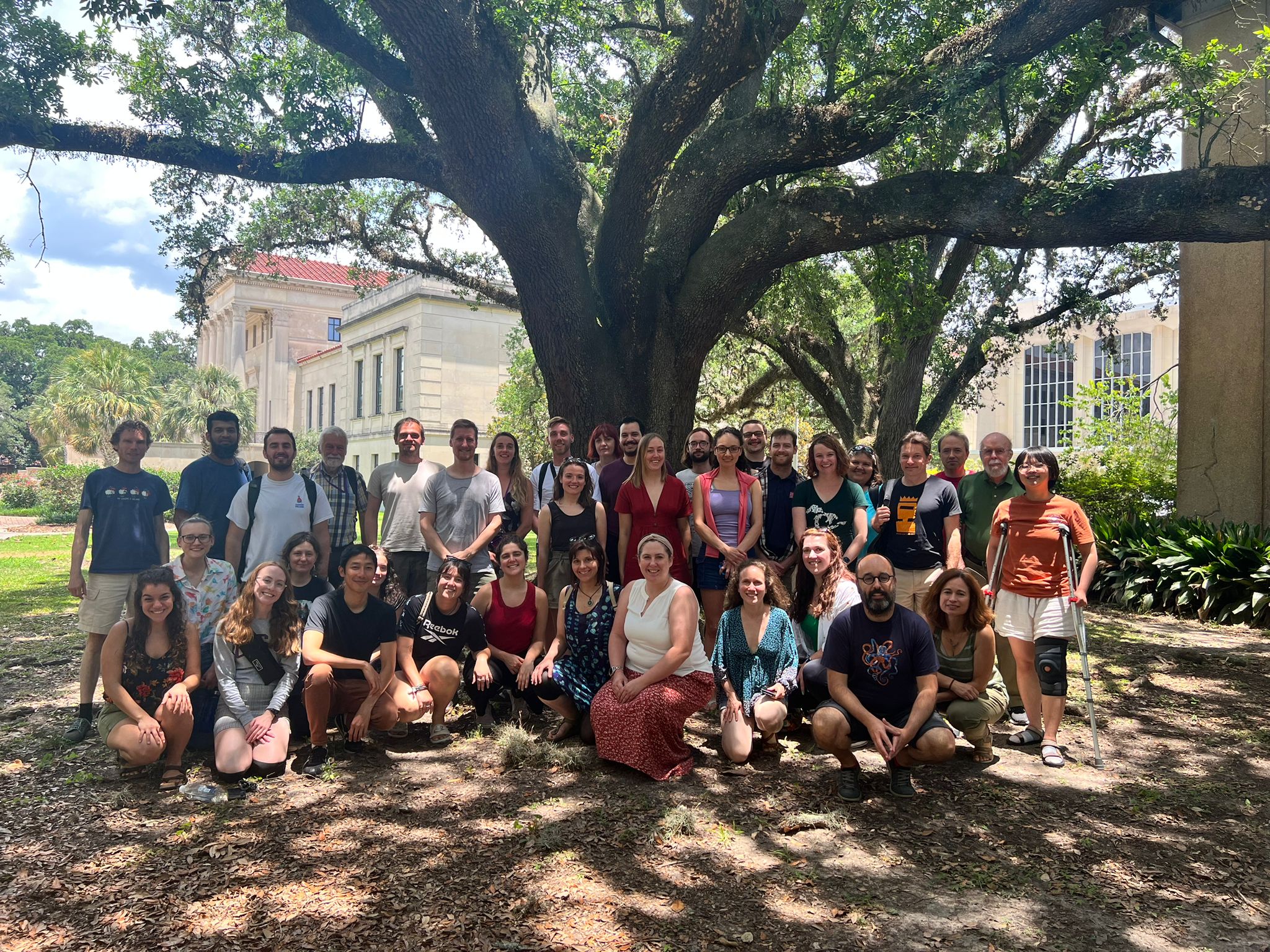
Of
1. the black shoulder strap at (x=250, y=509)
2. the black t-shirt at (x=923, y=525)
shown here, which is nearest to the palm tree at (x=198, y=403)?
the black shoulder strap at (x=250, y=509)

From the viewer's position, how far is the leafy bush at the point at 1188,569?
10031 millimetres

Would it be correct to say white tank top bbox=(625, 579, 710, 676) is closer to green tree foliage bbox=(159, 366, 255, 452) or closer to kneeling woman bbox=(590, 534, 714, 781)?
kneeling woman bbox=(590, 534, 714, 781)

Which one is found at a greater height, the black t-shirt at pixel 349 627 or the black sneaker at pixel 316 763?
the black t-shirt at pixel 349 627

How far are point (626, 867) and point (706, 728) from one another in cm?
209

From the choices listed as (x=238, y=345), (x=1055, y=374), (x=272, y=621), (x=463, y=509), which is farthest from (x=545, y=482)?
(x=238, y=345)

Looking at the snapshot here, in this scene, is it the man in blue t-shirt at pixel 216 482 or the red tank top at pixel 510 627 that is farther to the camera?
the man in blue t-shirt at pixel 216 482

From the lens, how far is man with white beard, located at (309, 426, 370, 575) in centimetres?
650

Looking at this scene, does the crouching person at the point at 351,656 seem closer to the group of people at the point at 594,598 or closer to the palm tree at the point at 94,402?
the group of people at the point at 594,598

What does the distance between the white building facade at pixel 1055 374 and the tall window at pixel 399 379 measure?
24.0 meters

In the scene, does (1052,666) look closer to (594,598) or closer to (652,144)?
(594,598)

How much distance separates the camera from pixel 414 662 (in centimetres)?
568

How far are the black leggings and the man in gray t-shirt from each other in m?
0.69

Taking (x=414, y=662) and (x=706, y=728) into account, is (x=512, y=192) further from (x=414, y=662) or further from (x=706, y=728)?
(x=706, y=728)

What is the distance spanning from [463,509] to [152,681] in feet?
7.17
